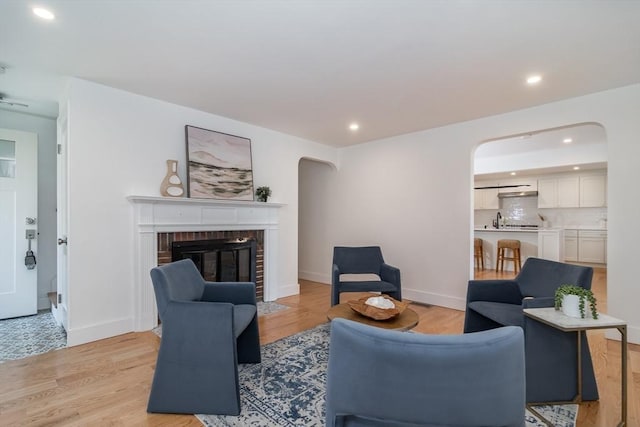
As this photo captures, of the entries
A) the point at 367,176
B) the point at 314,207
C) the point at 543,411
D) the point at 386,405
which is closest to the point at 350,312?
the point at 543,411

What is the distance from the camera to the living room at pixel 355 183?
9.70ft

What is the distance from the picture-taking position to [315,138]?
194 inches

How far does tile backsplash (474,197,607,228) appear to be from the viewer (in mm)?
7352

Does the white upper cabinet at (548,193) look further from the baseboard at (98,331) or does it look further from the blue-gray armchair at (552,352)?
the baseboard at (98,331)

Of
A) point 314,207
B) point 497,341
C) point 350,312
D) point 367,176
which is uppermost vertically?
point 367,176

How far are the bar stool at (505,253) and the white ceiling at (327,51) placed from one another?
391cm

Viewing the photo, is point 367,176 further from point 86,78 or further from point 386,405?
point 386,405

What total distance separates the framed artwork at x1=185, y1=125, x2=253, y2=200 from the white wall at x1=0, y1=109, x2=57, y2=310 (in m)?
1.88

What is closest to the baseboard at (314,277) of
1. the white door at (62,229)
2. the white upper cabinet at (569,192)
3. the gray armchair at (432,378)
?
the white door at (62,229)

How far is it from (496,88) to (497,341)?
2874 mm

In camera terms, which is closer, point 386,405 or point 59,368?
point 386,405

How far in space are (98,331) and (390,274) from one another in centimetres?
308

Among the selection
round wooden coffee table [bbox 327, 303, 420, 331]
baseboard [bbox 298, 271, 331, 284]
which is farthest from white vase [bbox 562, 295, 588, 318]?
baseboard [bbox 298, 271, 331, 284]

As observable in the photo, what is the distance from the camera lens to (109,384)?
7.22 ft
